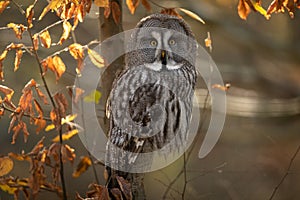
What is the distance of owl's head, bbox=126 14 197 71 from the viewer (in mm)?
2574

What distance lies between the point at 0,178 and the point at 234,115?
8.97 ft

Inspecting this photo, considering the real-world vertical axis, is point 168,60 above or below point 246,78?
above

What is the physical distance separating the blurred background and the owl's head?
1752 millimetres

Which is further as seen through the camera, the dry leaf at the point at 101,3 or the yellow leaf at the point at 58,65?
the yellow leaf at the point at 58,65

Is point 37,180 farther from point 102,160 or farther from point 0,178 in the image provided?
point 102,160

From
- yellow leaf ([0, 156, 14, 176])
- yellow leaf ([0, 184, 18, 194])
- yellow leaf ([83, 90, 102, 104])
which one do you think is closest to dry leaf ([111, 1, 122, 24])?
yellow leaf ([83, 90, 102, 104])

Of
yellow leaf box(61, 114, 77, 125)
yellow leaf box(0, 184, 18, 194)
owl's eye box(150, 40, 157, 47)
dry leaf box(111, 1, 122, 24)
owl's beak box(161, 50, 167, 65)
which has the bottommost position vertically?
yellow leaf box(0, 184, 18, 194)

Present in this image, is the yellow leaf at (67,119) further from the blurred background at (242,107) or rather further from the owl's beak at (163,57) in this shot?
the blurred background at (242,107)

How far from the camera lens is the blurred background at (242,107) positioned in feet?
15.4

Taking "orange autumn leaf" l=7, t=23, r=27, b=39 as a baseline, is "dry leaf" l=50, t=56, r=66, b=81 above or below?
below

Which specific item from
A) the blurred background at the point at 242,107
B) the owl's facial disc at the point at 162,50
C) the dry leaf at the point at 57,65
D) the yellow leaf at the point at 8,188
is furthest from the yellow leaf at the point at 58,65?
the blurred background at the point at 242,107

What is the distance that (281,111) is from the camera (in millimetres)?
5027

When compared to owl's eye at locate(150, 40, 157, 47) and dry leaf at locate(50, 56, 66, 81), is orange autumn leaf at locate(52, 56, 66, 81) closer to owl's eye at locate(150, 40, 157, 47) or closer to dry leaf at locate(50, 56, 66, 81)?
dry leaf at locate(50, 56, 66, 81)

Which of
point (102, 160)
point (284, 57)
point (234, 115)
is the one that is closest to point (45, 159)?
point (102, 160)
